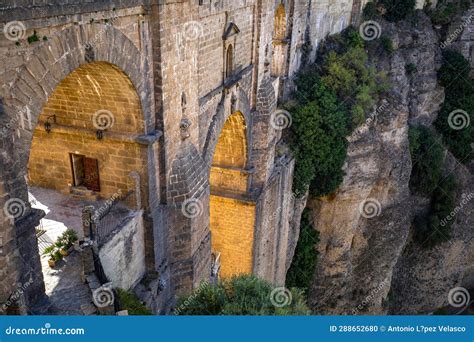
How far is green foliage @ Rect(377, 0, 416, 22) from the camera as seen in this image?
2523 centimetres

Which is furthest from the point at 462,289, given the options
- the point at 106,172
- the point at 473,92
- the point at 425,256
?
the point at 106,172

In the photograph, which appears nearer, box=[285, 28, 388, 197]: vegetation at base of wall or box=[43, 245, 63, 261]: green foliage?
box=[43, 245, 63, 261]: green foliage

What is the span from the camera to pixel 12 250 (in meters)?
5.91

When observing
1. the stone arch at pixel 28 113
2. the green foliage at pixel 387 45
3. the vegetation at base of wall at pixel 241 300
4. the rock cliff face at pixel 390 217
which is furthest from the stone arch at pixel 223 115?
the green foliage at pixel 387 45

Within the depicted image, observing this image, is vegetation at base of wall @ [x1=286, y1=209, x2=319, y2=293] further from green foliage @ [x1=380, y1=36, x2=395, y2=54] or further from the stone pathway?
the stone pathway

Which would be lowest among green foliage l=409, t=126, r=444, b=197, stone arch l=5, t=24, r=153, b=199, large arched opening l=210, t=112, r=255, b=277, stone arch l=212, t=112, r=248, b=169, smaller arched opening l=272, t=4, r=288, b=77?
green foliage l=409, t=126, r=444, b=197

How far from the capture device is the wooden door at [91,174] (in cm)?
969

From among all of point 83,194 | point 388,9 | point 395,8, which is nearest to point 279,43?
point 83,194

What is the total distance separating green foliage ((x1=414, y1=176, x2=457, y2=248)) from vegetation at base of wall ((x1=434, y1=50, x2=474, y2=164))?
2.99m

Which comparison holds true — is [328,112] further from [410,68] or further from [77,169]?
[77,169]

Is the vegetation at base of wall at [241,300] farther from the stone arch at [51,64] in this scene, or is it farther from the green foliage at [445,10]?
the green foliage at [445,10]

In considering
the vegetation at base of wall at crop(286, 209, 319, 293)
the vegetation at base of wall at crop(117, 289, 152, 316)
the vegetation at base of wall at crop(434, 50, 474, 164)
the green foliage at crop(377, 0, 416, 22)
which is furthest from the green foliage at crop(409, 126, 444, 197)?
the vegetation at base of wall at crop(117, 289, 152, 316)

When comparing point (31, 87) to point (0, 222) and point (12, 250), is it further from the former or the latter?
point (12, 250)

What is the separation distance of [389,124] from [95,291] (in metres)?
16.5
